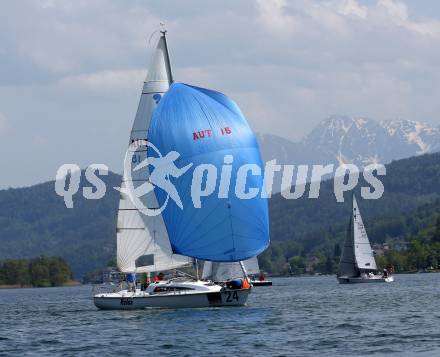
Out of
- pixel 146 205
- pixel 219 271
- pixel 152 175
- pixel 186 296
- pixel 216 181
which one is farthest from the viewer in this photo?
pixel 219 271

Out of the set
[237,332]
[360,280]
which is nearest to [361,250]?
[360,280]

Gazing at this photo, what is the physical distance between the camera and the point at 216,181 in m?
64.9

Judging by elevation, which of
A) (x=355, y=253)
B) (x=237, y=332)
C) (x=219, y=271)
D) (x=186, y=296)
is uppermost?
(x=355, y=253)

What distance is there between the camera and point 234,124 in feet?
217

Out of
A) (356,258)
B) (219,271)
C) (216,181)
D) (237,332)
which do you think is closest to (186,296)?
(216,181)

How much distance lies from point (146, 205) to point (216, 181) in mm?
7350

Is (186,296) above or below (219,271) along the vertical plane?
below

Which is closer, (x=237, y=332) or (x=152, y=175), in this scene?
(x=237, y=332)

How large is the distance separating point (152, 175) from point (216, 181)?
491 centimetres

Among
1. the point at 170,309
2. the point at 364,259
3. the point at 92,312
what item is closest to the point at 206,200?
the point at 170,309

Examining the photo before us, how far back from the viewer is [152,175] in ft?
223

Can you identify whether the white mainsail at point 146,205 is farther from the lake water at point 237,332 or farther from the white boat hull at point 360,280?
the white boat hull at point 360,280

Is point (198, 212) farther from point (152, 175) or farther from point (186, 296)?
point (186, 296)

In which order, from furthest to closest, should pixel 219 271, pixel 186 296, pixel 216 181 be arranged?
pixel 219 271
pixel 186 296
pixel 216 181
